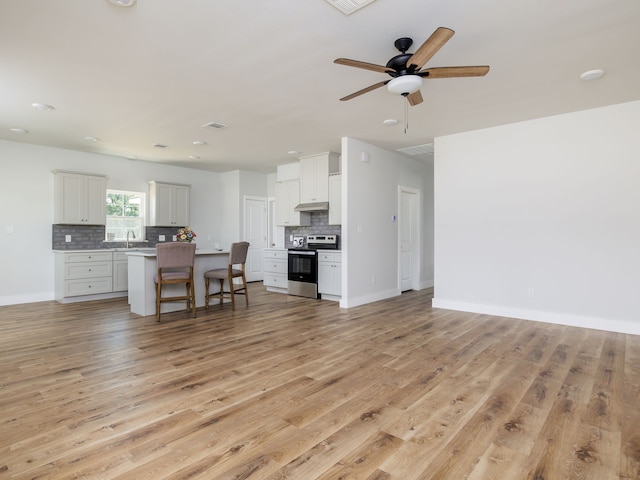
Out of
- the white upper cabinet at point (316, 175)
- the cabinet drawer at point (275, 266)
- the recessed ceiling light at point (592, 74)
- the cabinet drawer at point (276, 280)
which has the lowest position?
the cabinet drawer at point (276, 280)

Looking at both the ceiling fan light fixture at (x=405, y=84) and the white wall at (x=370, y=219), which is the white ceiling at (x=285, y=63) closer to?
the ceiling fan light fixture at (x=405, y=84)

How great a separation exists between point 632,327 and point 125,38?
5.82m

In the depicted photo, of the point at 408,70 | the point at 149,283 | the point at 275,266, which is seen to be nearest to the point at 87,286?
the point at 149,283

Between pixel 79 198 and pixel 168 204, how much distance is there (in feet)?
5.08

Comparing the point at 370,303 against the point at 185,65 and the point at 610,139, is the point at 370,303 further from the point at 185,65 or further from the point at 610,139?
the point at 185,65

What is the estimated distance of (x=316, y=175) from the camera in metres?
6.58

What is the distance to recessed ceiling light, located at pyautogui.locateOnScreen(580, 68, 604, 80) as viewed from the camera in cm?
323

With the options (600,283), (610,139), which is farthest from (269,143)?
(600,283)

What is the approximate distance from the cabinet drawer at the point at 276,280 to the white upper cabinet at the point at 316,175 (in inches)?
60.9

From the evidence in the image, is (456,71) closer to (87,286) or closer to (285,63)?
(285,63)

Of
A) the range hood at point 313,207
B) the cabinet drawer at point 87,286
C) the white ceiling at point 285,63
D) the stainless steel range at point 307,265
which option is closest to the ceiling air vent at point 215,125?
the white ceiling at point 285,63

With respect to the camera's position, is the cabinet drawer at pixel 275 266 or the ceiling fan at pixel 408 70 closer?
the ceiling fan at pixel 408 70

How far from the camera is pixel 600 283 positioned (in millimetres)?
4234

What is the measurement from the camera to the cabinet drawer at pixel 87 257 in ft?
19.2
